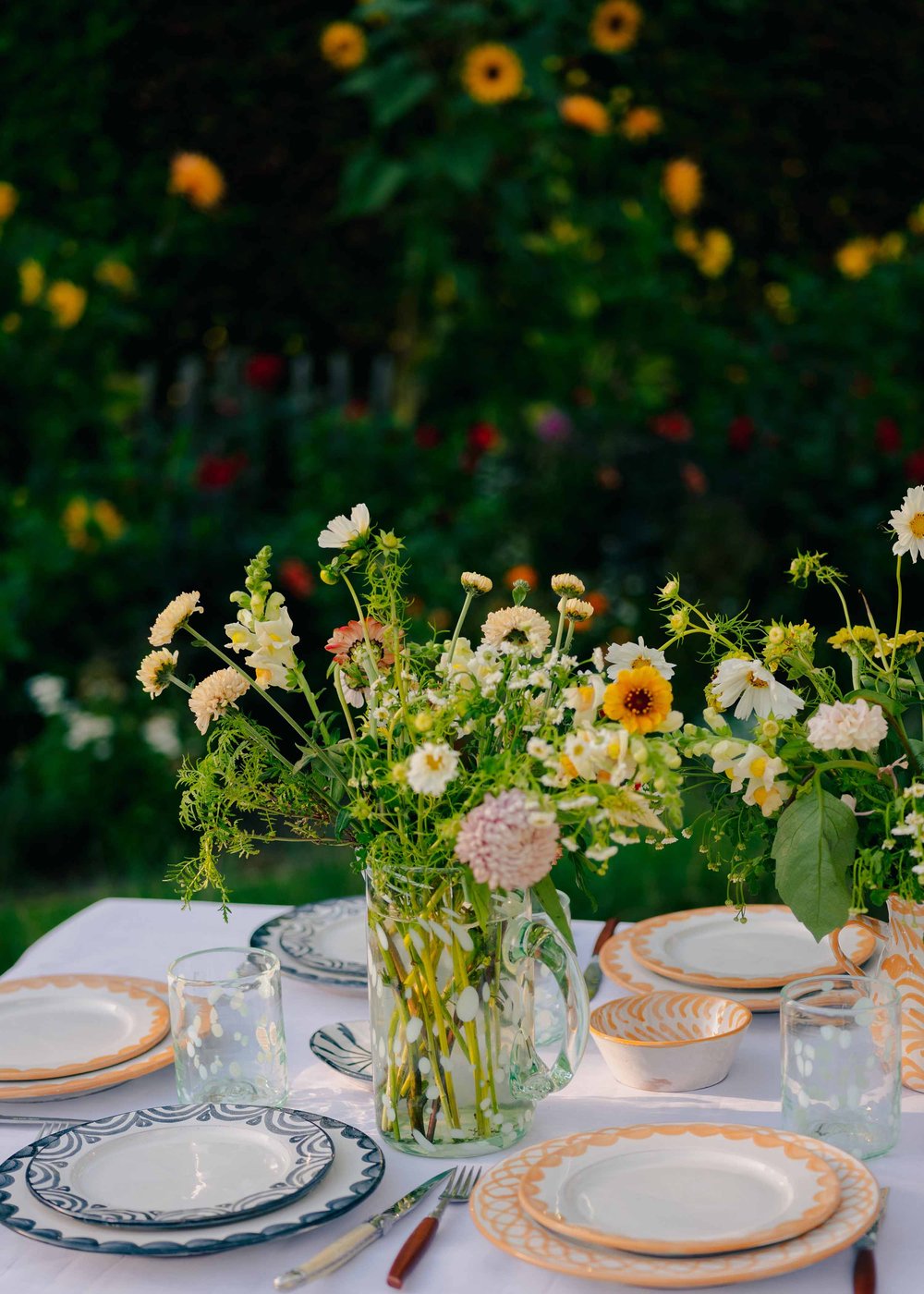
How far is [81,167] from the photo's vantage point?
4.11 metres

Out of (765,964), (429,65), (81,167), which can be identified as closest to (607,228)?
(429,65)

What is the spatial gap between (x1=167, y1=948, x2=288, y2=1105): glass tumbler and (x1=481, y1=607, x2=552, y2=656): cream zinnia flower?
0.33m

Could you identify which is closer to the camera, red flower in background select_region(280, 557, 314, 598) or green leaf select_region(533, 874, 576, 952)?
green leaf select_region(533, 874, 576, 952)

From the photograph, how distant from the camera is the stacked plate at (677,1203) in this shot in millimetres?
965

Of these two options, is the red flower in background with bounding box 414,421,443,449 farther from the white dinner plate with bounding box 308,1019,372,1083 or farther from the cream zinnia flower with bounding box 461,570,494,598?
the cream zinnia flower with bounding box 461,570,494,598

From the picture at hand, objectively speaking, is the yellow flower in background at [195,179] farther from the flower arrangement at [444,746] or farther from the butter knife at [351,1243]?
the butter knife at [351,1243]

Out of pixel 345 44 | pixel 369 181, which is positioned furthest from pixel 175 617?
pixel 345 44

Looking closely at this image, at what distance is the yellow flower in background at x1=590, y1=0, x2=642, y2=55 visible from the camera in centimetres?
426

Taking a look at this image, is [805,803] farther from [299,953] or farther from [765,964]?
[299,953]

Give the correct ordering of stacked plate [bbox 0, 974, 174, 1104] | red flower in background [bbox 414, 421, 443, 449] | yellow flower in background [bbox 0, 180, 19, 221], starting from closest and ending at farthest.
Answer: stacked plate [bbox 0, 974, 174, 1104] < yellow flower in background [bbox 0, 180, 19, 221] < red flower in background [bbox 414, 421, 443, 449]

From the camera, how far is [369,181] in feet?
13.6

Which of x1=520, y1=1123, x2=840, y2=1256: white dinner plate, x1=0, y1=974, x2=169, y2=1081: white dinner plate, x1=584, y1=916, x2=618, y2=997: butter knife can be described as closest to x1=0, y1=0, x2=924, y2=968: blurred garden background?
x1=584, y1=916, x2=618, y2=997: butter knife

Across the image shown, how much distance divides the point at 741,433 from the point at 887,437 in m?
0.39

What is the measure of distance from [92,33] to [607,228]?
149 cm
